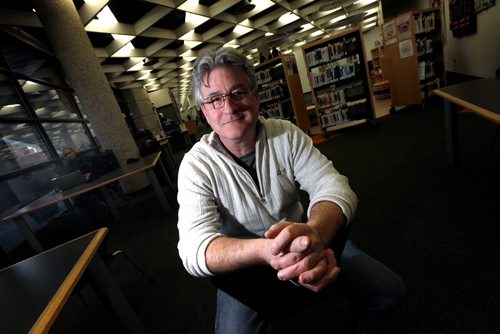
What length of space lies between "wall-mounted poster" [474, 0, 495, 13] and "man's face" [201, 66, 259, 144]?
18.4ft

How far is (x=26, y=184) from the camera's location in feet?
12.4

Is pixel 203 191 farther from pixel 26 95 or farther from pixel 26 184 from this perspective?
pixel 26 95

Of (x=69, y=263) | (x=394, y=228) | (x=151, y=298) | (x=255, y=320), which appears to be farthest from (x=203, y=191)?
(x=394, y=228)

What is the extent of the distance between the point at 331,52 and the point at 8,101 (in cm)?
572

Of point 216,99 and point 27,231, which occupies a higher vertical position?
point 216,99

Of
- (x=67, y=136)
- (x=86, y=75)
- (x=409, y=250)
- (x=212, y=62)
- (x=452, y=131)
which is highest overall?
(x=86, y=75)

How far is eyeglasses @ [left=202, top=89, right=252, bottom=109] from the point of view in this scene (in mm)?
1043

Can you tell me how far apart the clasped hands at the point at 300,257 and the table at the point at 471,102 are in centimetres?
120

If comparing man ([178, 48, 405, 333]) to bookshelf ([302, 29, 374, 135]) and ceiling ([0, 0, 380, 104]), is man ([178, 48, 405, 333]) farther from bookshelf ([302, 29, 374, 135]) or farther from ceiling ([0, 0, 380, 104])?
ceiling ([0, 0, 380, 104])

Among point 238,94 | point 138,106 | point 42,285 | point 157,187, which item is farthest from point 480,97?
point 138,106

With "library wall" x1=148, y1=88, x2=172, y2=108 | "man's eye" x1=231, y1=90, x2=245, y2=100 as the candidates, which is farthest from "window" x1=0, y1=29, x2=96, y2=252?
"library wall" x1=148, y1=88, x2=172, y2=108

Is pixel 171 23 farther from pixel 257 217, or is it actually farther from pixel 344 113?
pixel 257 217

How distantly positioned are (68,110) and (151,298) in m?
6.28

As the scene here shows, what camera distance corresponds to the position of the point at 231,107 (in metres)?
1.04
